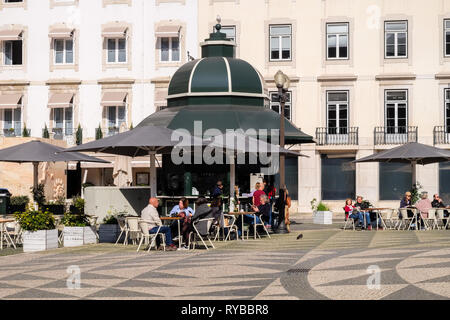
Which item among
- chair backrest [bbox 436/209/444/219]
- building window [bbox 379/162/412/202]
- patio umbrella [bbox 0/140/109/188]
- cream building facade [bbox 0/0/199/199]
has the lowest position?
chair backrest [bbox 436/209/444/219]

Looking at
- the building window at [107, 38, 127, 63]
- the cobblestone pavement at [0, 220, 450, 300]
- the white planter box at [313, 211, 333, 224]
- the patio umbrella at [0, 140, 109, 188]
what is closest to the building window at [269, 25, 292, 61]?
the building window at [107, 38, 127, 63]

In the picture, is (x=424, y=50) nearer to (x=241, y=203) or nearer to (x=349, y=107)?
(x=349, y=107)

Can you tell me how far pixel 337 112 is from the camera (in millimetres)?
42438

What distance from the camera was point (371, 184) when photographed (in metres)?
41.8

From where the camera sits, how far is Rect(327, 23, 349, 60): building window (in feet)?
140

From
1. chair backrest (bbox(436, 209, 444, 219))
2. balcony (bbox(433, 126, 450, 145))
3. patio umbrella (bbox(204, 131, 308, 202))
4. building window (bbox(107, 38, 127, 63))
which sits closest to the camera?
patio umbrella (bbox(204, 131, 308, 202))

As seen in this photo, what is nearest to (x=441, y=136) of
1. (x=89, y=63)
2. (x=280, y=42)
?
(x=280, y=42)

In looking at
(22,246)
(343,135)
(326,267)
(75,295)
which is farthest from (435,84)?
(75,295)

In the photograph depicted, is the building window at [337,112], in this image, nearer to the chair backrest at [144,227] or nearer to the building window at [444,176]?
the building window at [444,176]

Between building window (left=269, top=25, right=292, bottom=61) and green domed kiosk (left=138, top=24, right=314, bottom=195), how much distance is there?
13.5 meters

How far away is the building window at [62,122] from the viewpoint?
1742 inches

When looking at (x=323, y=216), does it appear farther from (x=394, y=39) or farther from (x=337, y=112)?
(x=394, y=39)

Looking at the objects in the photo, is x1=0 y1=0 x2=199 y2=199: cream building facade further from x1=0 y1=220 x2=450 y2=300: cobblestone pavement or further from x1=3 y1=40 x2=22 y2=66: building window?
x1=0 y1=220 x2=450 y2=300: cobblestone pavement

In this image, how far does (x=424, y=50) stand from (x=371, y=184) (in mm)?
6846
